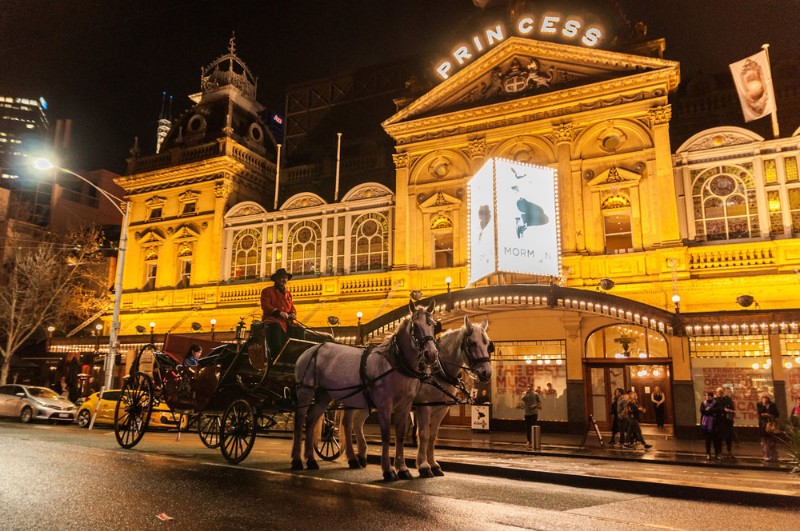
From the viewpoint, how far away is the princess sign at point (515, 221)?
21.1 metres

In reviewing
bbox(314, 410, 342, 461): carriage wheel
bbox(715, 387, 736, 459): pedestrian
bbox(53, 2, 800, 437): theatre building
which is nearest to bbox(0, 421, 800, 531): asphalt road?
bbox(314, 410, 342, 461): carriage wheel

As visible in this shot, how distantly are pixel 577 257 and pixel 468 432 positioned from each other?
7.94 metres

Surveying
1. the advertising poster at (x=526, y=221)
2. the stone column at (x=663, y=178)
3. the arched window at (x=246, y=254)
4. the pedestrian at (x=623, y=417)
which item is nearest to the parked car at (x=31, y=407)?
the arched window at (x=246, y=254)

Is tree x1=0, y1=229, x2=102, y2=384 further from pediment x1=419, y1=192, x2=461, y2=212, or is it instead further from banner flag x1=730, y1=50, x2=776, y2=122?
banner flag x1=730, y1=50, x2=776, y2=122

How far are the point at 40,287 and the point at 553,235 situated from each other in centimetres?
2958

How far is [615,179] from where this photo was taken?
23.8 meters

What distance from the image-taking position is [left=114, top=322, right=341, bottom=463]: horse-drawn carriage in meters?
10.5

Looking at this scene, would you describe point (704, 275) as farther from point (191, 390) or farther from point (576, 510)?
point (191, 390)

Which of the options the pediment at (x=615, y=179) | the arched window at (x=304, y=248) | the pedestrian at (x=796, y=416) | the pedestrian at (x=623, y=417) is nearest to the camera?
the pedestrian at (x=796, y=416)

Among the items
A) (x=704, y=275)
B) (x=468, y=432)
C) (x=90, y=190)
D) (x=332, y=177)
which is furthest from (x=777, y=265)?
(x=90, y=190)

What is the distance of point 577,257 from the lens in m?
23.2

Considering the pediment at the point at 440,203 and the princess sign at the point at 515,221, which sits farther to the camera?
the pediment at the point at 440,203

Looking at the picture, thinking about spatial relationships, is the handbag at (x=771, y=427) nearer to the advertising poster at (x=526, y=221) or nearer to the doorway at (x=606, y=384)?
the doorway at (x=606, y=384)

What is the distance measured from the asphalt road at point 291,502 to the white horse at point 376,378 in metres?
0.75
